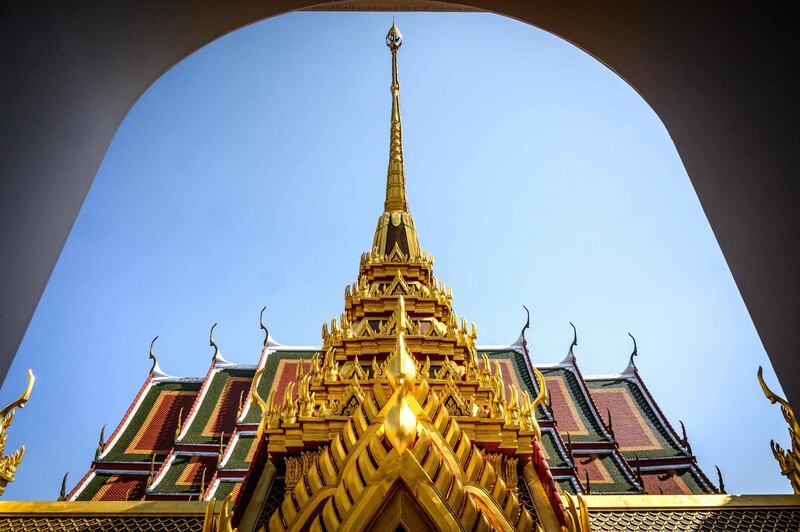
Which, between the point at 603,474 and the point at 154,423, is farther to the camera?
the point at 154,423

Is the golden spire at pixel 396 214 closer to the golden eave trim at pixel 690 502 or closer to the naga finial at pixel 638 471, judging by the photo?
the golden eave trim at pixel 690 502

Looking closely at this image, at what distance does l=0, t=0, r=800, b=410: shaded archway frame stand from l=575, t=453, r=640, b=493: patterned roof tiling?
386 inches

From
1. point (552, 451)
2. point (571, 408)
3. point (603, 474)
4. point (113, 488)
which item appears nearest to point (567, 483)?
point (552, 451)

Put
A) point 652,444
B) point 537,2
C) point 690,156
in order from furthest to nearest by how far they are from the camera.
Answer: point 652,444, point 537,2, point 690,156

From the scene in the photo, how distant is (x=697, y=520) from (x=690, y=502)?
0.19 metres

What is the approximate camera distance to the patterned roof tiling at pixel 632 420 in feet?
38.0

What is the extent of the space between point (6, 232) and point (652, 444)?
13.2 m

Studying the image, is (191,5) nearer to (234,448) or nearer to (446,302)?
(446,302)

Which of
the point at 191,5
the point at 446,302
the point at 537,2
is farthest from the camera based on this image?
the point at 446,302

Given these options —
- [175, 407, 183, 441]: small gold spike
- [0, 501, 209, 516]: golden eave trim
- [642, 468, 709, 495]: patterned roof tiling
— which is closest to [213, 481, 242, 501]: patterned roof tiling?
[175, 407, 183, 441]: small gold spike

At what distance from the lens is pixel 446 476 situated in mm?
3221

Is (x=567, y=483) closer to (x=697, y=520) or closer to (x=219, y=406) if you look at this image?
(x=697, y=520)

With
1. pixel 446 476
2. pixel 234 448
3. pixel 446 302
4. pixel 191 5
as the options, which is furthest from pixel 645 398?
pixel 191 5

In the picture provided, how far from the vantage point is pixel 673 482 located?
10.7 m
